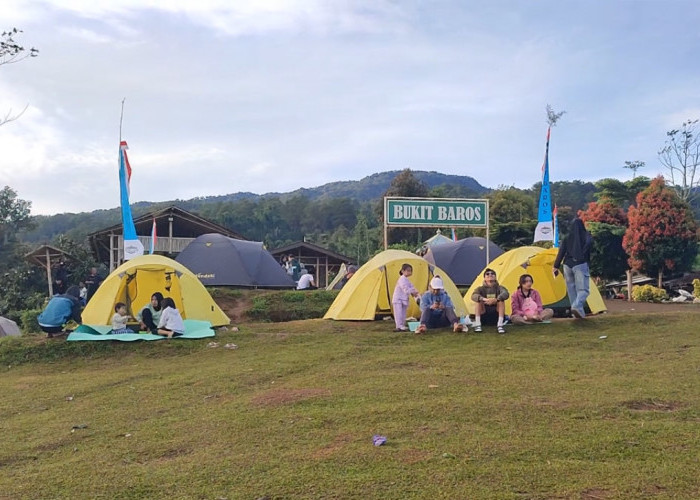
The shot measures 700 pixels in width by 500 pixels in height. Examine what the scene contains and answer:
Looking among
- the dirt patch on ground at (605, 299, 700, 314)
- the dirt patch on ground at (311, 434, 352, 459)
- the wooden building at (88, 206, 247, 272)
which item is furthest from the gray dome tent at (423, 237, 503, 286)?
the dirt patch on ground at (311, 434, 352, 459)

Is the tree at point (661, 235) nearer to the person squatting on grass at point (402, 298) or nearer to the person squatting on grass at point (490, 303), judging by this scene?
the person squatting on grass at point (490, 303)

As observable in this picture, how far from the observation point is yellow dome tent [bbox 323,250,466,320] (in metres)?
12.4

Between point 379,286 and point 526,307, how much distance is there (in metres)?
3.00

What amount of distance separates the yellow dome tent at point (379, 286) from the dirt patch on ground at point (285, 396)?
5868 mm

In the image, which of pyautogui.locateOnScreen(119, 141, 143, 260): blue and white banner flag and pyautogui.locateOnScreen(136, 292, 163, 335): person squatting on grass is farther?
pyautogui.locateOnScreen(119, 141, 143, 260): blue and white banner flag

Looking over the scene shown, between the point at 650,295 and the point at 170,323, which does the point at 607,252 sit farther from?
the point at 170,323

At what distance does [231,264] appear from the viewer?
19.9 m

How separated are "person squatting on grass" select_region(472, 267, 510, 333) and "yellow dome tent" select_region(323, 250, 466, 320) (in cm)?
148

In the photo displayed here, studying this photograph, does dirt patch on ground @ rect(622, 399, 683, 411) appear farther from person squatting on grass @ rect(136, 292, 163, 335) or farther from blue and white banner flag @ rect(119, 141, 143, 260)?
blue and white banner flag @ rect(119, 141, 143, 260)

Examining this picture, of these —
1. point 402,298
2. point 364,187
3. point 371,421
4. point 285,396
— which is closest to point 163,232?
point 402,298

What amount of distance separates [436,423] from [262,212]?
66550 mm

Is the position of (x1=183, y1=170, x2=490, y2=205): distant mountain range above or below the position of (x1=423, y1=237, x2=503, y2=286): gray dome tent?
above

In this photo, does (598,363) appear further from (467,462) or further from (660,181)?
(660,181)

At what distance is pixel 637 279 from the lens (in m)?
22.9
